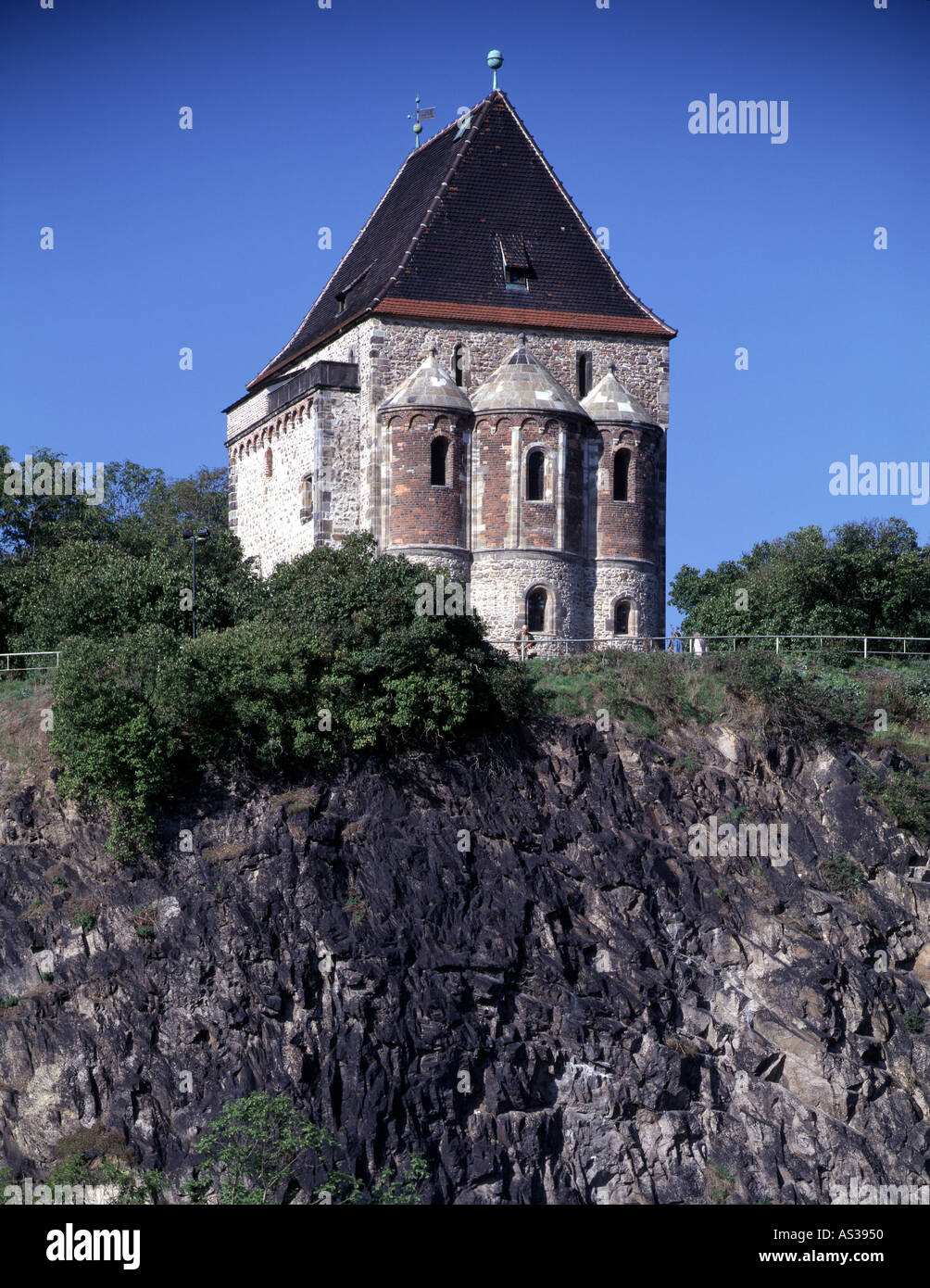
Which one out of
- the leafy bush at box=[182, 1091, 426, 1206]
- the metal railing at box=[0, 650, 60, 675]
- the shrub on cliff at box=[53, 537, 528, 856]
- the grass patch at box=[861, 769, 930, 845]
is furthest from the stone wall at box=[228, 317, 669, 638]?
the leafy bush at box=[182, 1091, 426, 1206]

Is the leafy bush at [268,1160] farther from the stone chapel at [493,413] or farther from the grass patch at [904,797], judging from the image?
the stone chapel at [493,413]

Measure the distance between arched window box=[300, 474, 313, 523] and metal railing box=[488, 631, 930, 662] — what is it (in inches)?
296

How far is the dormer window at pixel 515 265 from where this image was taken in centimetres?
5994

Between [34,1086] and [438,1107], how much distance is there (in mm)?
9176

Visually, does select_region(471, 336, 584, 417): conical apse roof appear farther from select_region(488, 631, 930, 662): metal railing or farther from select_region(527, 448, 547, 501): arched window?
select_region(488, 631, 930, 662): metal railing

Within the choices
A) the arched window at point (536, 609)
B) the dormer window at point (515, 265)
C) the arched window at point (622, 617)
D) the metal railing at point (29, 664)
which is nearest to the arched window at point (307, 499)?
the arched window at point (536, 609)

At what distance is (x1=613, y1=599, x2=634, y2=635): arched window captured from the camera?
57.4 meters

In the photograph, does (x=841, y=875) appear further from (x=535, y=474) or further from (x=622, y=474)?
(x=535, y=474)

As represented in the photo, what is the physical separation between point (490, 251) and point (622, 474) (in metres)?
8.74

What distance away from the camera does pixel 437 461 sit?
187 ft

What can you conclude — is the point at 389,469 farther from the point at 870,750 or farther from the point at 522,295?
the point at 870,750

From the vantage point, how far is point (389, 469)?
187 ft

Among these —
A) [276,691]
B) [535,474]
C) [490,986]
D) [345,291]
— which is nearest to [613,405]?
[535,474]
